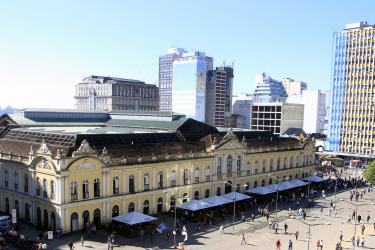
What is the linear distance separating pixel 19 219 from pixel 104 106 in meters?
120

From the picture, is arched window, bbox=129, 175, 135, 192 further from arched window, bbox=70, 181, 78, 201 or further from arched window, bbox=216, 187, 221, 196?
arched window, bbox=216, 187, 221, 196

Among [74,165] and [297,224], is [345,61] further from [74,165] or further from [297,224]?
[74,165]

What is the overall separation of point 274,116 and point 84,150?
131520mm

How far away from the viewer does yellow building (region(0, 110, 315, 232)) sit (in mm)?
54438

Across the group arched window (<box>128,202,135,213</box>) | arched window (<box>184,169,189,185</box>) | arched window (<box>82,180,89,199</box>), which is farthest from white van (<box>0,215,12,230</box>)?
arched window (<box>184,169,189,185</box>)

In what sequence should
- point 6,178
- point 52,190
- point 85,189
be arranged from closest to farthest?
point 52,190
point 85,189
point 6,178

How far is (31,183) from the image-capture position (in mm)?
57156

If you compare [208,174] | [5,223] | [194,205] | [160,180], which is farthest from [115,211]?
[208,174]

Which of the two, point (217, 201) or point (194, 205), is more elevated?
point (194, 205)

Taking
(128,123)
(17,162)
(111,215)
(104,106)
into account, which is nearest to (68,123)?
(128,123)

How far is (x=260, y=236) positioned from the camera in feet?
184

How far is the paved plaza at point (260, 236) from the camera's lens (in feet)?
167

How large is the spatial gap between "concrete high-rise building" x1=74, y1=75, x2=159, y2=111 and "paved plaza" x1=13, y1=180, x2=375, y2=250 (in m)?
116

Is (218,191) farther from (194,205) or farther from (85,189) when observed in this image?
(85,189)
